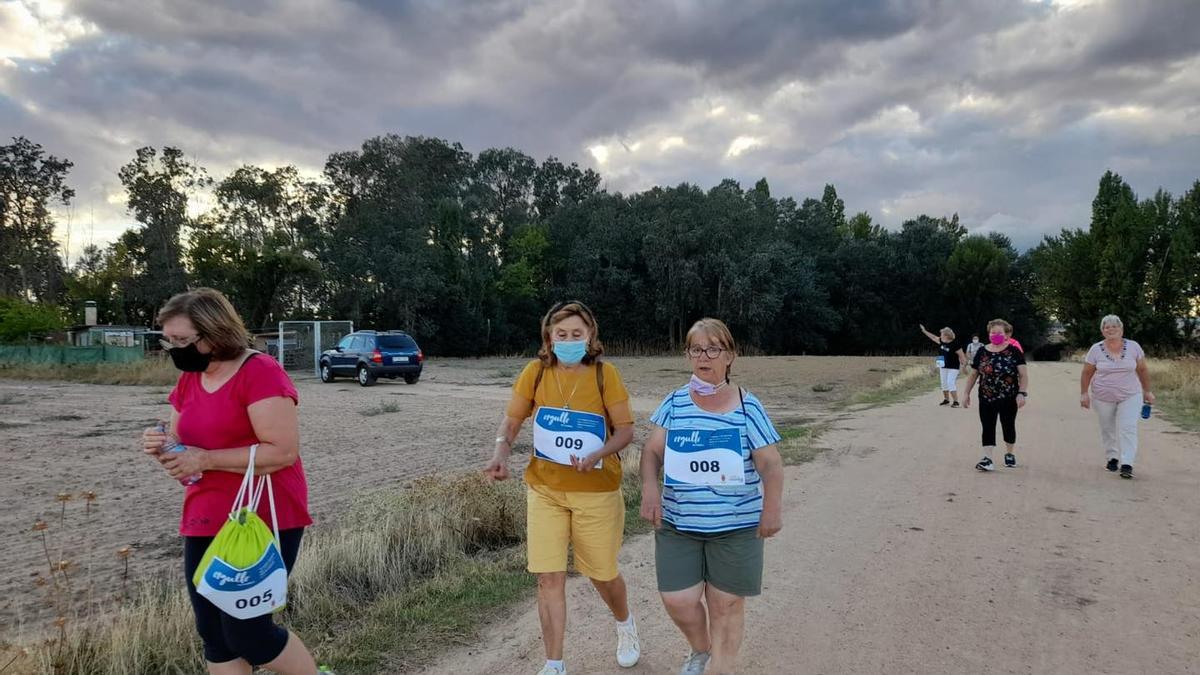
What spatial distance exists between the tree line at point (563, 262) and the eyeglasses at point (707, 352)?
3979 cm

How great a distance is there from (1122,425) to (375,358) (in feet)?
66.0

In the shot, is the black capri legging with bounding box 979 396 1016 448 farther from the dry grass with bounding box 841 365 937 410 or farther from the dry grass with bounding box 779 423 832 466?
the dry grass with bounding box 841 365 937 410

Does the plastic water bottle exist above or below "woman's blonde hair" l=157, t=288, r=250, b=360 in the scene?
below

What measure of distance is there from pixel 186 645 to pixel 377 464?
614 cm

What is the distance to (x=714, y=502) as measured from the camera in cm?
314

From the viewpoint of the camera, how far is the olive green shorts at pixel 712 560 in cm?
314

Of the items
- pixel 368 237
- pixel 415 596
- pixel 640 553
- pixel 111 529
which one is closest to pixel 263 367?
pixel 415 596

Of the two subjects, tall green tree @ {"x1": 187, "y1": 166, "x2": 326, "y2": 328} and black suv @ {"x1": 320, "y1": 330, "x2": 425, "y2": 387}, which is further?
tall green tree @ {"x1": 187, "y1": 166, "x2": 326, "y2": 328}

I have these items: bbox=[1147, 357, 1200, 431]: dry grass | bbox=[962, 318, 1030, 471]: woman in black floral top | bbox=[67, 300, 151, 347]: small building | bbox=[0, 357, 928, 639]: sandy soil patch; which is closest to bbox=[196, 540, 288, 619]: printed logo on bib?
bbox=[0, 357, 928, 639]: sandy soil patch

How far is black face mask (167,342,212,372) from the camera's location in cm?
272

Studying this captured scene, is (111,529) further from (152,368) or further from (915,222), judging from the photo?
(915,222)

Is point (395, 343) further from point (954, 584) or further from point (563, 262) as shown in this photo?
point (563, 262)

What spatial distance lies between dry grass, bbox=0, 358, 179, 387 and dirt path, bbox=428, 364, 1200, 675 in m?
23.0

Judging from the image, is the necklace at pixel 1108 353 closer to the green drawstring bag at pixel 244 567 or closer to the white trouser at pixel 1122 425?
the white trouser at pixel 1122 425
